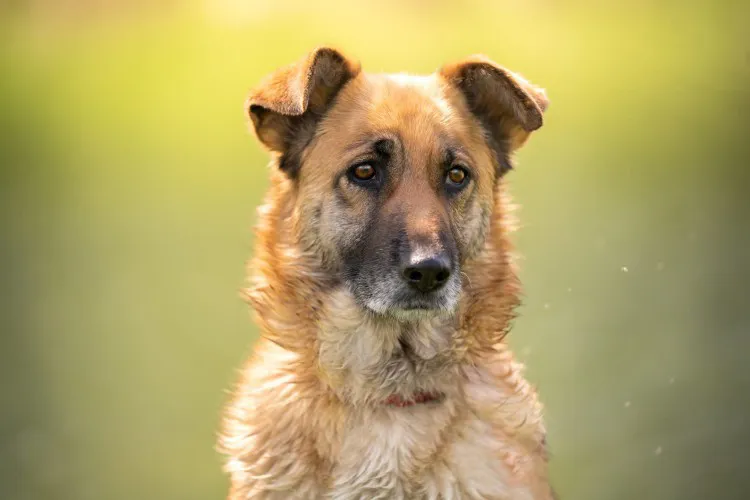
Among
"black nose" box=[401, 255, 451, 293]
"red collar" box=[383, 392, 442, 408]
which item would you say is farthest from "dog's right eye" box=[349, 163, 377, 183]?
"red collar" box=[383, 392, 442, 408]

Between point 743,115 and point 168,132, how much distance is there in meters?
3.35

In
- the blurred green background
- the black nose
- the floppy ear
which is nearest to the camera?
the black nose

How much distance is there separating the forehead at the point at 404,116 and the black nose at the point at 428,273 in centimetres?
46

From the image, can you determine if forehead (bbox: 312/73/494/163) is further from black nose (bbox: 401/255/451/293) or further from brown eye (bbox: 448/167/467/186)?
black nose (bbox: 401/255/451/293)

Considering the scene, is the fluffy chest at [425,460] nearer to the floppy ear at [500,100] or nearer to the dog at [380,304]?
the dog at [380,304]

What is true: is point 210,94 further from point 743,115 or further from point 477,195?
point 743,115

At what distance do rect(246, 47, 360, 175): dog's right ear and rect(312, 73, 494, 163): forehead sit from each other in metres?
0.05

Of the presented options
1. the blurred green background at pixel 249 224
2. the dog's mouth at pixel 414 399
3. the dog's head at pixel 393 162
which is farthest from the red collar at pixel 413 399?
the blurred green background at pixel 249 224

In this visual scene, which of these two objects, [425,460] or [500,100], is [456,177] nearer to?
[500,100]

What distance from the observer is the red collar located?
10.4 feet

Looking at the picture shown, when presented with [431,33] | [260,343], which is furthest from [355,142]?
[431,33]

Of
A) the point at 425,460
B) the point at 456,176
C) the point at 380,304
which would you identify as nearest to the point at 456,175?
the point at 456,176

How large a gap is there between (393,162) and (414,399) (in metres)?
0.83

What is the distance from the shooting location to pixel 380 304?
3137 mm
